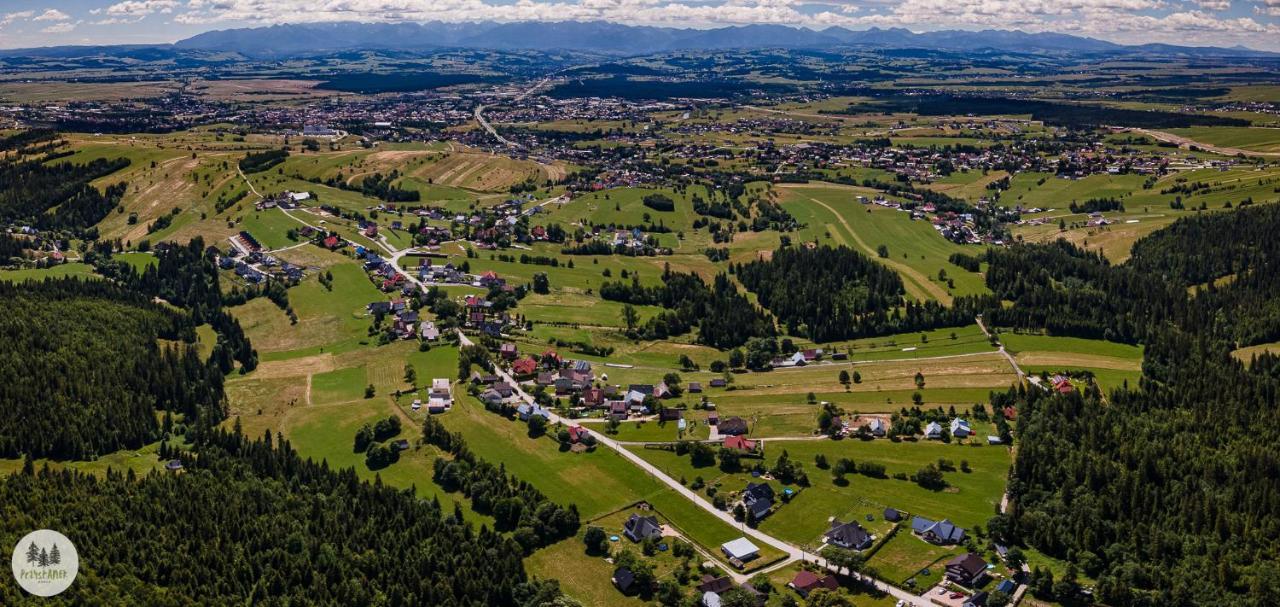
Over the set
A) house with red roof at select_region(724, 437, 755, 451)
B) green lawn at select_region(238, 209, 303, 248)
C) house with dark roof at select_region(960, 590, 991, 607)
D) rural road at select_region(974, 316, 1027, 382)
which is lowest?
house with dark roof at select_region(960, 590, 991, 607)

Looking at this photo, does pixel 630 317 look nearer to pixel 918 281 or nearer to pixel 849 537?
pixel 918 281

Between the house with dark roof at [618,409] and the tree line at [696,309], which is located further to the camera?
the tree line at [696,309]

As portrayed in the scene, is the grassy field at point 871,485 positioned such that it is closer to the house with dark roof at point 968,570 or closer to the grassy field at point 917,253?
the house with dark roof at point 968,570

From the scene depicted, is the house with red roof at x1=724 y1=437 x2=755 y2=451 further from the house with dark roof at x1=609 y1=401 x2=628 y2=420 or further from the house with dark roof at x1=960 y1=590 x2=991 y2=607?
the house with dark roof at x1=960 y1=590 x2=991 y2=607

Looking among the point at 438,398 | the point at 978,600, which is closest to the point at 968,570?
the point at 978,600

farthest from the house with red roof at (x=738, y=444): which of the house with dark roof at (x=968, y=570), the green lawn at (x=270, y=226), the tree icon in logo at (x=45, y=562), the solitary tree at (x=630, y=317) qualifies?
the green lawn at (x=270, y=226)

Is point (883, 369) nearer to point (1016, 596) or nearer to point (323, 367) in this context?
point (1016, 596)

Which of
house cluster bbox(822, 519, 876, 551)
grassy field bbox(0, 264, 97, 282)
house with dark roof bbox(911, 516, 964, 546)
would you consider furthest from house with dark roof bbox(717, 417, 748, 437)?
grassy field bbox(0, 264, 97, 282)
